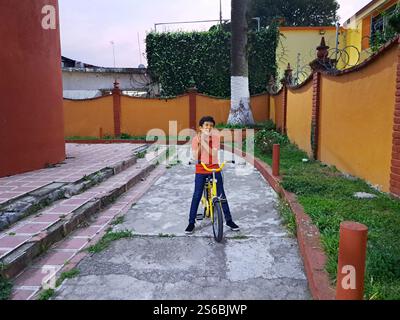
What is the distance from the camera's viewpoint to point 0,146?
21.2ft

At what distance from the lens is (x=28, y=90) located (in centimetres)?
713

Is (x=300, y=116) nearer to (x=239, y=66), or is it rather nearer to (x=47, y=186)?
(x=239, y=66)

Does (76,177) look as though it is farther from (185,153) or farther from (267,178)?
(185,153)

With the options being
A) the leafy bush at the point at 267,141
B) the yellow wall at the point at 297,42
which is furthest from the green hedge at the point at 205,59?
the leafy bush at the point at 267,141

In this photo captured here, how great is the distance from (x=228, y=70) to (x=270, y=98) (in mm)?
2770

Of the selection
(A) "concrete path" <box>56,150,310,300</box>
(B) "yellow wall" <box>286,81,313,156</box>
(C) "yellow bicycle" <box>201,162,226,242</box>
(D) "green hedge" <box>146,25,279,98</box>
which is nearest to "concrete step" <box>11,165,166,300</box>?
(A) "concrete path" <box>56,150,310,300</box>

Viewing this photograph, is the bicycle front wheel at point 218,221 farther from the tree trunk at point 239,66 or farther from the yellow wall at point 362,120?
the tree trunk at point 239,66

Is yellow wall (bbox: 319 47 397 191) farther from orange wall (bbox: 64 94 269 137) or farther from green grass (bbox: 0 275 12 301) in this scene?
orange wall (bbox: 64 94 269 137)

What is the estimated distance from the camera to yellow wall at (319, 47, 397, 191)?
5074 mm

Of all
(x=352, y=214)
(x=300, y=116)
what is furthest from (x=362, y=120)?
(x=300, y=116)

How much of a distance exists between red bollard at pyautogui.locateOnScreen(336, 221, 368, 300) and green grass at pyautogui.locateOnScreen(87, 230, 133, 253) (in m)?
2.67

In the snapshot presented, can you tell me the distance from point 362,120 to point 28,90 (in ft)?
20.0

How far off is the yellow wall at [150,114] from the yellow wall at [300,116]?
5655mm
